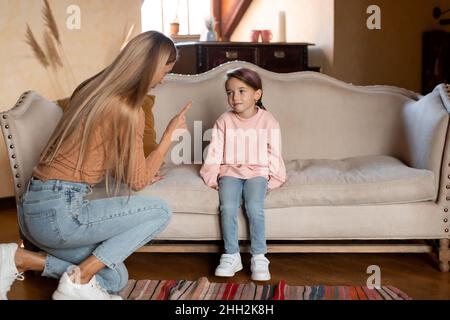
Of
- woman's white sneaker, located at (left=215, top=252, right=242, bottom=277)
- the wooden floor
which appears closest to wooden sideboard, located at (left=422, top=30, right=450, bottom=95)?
the wooden floor

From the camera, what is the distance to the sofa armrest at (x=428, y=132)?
102 inches

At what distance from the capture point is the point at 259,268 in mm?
2449

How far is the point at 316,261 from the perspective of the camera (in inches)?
108

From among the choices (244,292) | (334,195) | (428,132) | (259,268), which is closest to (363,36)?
(428,132)

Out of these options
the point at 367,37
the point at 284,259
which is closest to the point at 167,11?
the point at 367,37

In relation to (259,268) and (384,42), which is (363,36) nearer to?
(384,42)

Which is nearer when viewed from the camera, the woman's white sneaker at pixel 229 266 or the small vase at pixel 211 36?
the woman's white sneaker at pixel 229 266

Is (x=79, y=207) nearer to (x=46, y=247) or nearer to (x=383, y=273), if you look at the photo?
(x=46, y=247)

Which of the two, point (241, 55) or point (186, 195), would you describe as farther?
point (241, 55)

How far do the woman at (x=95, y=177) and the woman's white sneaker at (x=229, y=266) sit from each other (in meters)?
0.41

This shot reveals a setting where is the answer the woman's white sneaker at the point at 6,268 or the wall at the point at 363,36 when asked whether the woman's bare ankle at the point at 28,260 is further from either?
the wall at the point at 363,36

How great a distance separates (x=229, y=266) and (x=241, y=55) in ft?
7.51

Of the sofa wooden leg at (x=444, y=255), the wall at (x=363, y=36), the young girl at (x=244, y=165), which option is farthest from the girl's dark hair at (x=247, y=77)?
the wall at (x=363, y=36)
